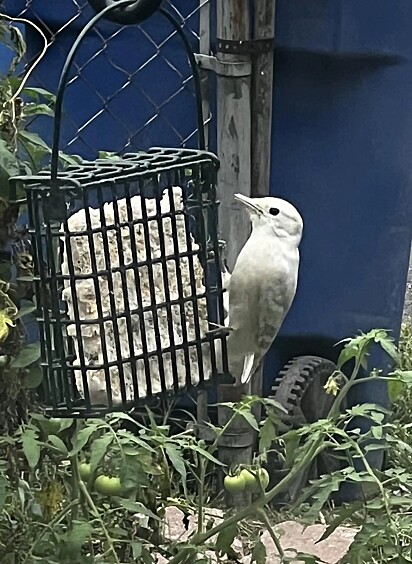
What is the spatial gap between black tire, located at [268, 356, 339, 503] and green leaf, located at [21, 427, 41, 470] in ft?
3.33

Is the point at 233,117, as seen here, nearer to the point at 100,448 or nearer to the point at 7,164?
the point at 7,164

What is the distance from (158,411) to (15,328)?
3.33ft

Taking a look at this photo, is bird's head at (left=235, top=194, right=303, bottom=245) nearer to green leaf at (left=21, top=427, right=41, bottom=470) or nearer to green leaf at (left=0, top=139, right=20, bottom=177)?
green leaf at (left=0, top=139, right=20, bottom=177)

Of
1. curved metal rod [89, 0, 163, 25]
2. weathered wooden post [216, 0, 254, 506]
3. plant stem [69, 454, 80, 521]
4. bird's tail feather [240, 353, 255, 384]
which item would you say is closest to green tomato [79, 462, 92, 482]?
plant stem [69, 454, 80, 521]

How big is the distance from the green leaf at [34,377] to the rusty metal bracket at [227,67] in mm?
891

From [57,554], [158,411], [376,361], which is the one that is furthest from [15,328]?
[376,361]

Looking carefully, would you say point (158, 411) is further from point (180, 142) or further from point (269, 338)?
point (269, 338)

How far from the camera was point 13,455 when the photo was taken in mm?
1596

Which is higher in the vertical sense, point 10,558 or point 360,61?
point 360,61

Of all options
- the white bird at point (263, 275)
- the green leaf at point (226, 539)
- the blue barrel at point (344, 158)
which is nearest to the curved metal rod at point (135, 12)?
the white bird at point (263, 275)

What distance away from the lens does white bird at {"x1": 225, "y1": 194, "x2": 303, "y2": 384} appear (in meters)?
1.51

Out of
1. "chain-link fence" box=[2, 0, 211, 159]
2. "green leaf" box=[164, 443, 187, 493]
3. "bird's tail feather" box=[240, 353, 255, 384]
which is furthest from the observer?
"chain-link fence" box=[2, 0, 211, 159]

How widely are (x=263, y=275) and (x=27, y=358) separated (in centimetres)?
34

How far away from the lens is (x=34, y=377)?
1.48m
